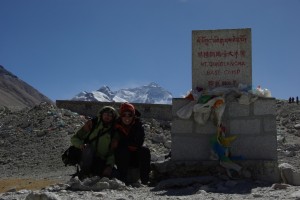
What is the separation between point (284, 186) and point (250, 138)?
4.18 ft

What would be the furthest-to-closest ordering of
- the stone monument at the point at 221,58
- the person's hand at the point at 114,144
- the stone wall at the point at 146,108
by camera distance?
the stone wall at the point at 146,108 < the stone monument at the point at 221,58 < the person's hand at the point at 114,144

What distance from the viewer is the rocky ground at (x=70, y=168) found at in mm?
5707

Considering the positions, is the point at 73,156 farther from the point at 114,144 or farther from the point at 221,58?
the point at 221,58

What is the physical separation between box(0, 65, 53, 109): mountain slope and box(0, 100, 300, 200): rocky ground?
8686cm

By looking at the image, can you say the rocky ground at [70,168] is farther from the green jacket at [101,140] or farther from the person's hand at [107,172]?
the green jacket at [101,140]

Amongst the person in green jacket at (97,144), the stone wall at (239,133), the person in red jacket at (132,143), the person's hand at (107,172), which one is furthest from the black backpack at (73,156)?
the stone wall at (239,133)

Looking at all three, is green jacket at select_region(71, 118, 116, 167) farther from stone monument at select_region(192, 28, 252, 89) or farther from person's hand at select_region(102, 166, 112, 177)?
stone monument at select_region(192, 28, 252, 89)

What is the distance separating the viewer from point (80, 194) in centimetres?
569

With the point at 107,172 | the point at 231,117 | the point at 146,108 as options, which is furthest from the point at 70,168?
the point at 146,108

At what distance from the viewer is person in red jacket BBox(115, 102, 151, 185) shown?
7.19m

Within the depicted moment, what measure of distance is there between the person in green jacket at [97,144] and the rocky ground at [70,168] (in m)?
0.40

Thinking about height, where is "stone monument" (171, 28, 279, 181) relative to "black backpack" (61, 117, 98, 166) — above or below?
above

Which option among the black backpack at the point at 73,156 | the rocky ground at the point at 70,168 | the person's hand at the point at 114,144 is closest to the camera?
the rocky ground at the point at 70,168

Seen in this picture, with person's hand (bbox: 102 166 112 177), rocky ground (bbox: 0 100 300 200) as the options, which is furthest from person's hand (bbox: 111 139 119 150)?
rocky ground (bbox: 0 100 300 200)
